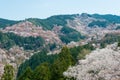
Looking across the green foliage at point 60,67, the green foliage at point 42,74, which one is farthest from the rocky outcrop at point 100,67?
the green foliage at point 42,74

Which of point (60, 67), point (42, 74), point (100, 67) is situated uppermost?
point (100, 67)

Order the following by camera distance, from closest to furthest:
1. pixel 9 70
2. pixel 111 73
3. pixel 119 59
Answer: pixel 111 73 < pixel 119 59 < pixel 9 70

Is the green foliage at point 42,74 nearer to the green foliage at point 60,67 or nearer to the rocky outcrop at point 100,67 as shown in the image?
the green foliage at point 60,67

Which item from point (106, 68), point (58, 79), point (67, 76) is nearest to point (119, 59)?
point (106, 68)

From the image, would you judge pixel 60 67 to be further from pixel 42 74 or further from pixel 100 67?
pixel 100 67

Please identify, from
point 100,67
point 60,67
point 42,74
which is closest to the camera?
point 100,67

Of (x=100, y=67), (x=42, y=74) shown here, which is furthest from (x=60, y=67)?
(x=100, y=67)

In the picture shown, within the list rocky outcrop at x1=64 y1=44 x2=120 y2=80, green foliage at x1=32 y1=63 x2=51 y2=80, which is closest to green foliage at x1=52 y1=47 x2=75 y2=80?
green foliage at x1=32 y1=63 x2=51 y2=80

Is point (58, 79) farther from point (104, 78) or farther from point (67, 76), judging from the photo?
point (104, 78)
